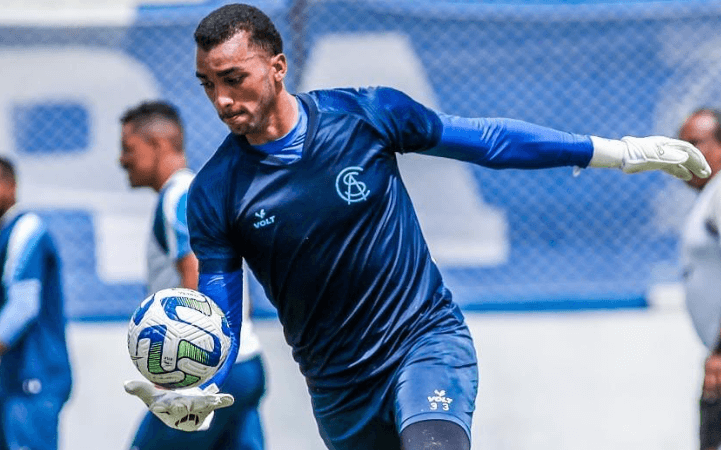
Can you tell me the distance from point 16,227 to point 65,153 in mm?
1826

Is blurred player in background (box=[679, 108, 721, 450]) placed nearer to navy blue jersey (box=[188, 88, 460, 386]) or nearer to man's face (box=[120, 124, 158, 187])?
navy blue jersey (box=[188, 88, 460, 386])

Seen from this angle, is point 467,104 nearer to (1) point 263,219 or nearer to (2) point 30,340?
(2) point 30,340

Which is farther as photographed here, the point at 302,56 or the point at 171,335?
the point at 302,56

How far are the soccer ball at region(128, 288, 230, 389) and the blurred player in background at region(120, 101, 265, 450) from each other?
5.19 feet

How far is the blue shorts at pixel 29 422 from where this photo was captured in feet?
20.1

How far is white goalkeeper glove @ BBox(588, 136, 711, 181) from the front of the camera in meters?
4.39

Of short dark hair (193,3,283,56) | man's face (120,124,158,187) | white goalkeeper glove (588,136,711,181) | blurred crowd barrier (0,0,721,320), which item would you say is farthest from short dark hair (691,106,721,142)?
short dark hair (193,3,283,56)

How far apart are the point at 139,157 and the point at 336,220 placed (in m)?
2.26

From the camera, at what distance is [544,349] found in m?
7.68

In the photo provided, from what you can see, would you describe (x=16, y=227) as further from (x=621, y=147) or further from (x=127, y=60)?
(x=621, y=147)

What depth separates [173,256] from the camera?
18.7 feet

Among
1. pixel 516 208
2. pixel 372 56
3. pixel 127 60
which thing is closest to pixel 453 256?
pixel 516 208

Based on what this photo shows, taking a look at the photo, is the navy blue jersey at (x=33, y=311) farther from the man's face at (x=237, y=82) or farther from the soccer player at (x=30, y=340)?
the man's face at (x=237, y=82)

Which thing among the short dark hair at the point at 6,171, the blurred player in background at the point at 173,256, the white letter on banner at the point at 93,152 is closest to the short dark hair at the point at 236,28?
the blurred player in background at the point at 173,256
